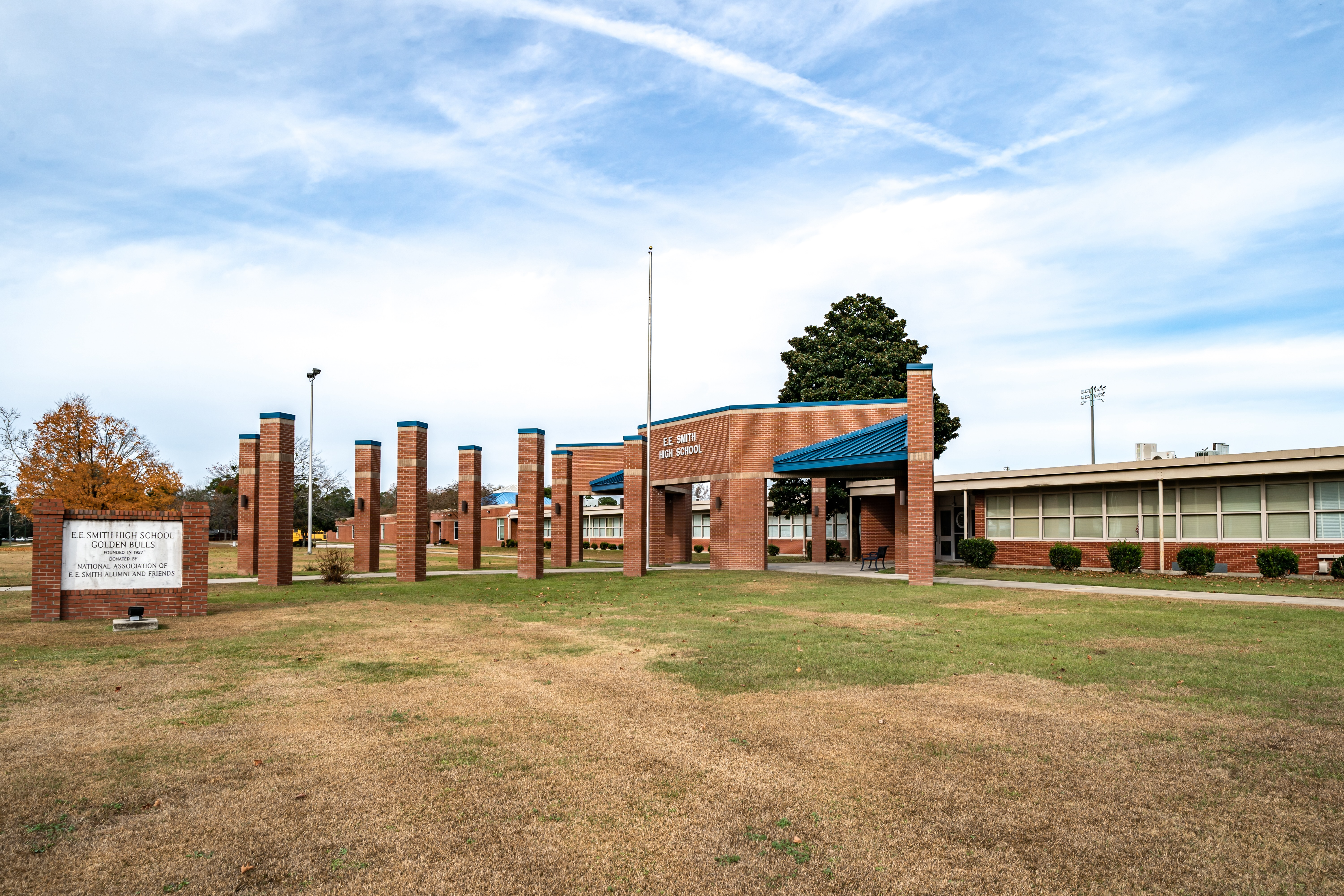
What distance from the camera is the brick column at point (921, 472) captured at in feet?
69.5

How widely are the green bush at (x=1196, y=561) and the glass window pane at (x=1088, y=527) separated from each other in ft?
11.2

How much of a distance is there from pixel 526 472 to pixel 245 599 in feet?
33.9

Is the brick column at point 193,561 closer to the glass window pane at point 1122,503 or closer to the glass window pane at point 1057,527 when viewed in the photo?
the glass window pane at point 1057,527

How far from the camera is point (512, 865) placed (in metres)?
4.34

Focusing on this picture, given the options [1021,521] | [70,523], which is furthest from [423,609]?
[1021,521]

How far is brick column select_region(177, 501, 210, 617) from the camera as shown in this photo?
14.8 m

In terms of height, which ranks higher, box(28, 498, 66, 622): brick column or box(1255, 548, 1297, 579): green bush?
box(28, 498, 66, 622): brick column

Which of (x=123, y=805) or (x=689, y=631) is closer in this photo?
(x=123, y=805)

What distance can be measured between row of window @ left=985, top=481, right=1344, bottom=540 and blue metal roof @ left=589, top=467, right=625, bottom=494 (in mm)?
15527

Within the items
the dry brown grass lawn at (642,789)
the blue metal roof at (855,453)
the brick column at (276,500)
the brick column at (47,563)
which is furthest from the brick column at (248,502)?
the dry brown grass lawn at (642,789)

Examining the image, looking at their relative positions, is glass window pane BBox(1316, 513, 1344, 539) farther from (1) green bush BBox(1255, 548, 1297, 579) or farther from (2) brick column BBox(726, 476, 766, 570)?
(2) brick column BBox(726, 476, 766, 570)

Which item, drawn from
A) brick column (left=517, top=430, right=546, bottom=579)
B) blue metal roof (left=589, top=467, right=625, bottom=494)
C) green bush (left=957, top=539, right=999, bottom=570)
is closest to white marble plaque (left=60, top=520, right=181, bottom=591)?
brick column (left=517, top=430, right=546, bottom=579)

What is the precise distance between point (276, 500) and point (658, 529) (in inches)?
582

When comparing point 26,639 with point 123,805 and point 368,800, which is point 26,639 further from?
point 368,800
